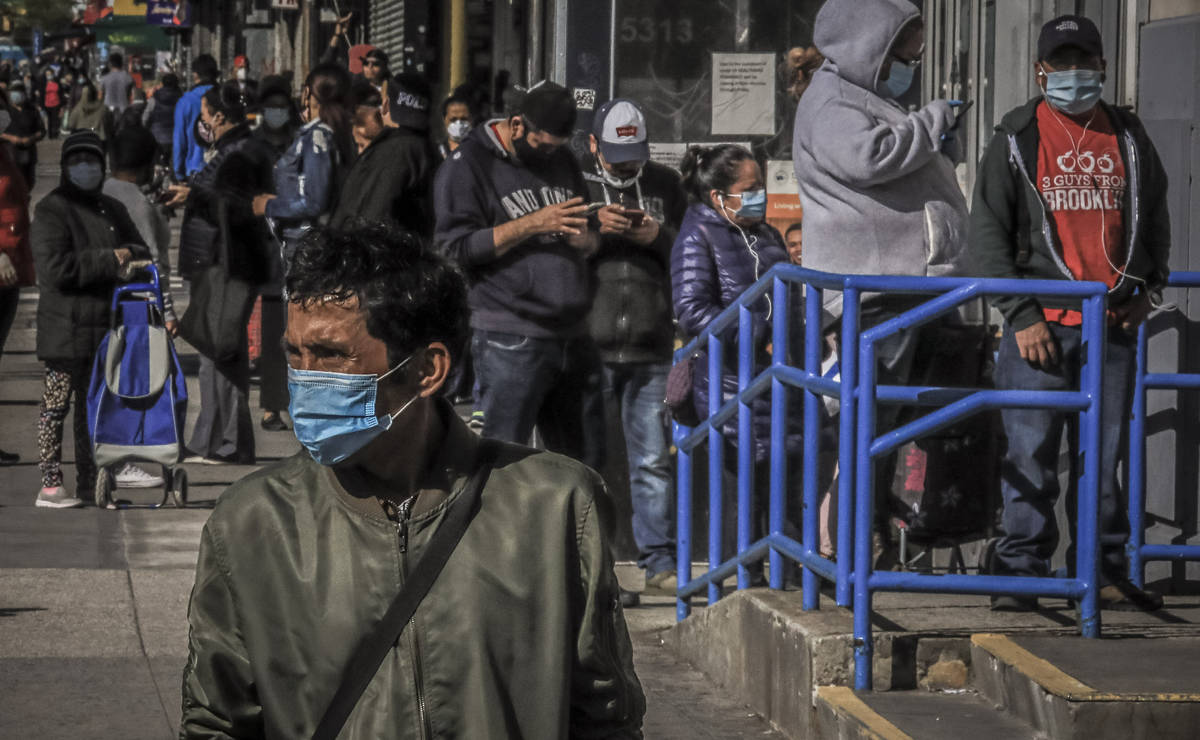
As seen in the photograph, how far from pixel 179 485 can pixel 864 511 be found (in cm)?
523

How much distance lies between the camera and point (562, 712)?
2.83m

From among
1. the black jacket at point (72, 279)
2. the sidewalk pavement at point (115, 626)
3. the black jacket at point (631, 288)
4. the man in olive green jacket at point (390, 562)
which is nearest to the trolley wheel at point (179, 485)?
the sidewalk pavement at point (115, 626)

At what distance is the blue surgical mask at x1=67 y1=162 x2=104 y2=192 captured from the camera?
9812 millimetres

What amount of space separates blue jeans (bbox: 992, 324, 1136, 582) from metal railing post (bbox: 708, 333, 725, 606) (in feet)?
3.81

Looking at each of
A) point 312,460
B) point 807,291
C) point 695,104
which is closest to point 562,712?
point 312,460

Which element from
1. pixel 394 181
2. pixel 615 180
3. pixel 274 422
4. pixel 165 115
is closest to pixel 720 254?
pixel 615 180

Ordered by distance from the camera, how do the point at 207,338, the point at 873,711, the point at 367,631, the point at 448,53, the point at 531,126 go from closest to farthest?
the point at 367,631, the point at 873,711, the point at 531,126, the point at 207,338, the point at 448,53

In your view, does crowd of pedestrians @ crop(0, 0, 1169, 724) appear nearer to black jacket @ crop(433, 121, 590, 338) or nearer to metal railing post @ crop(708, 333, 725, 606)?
black jacket @ crop(433, 121, 590, 338)

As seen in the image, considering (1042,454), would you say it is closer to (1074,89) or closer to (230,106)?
(1074,89)

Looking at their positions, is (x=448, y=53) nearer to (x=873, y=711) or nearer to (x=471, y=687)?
(x=873, y=711)

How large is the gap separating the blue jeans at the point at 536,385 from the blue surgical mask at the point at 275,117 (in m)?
4.21

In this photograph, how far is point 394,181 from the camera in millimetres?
9430

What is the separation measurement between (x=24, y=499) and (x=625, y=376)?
3.73 m

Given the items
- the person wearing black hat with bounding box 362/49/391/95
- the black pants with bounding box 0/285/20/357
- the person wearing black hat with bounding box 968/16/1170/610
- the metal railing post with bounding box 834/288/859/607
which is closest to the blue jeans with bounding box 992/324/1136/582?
the person wearing black hat with bounding box 968/16/1170/610
